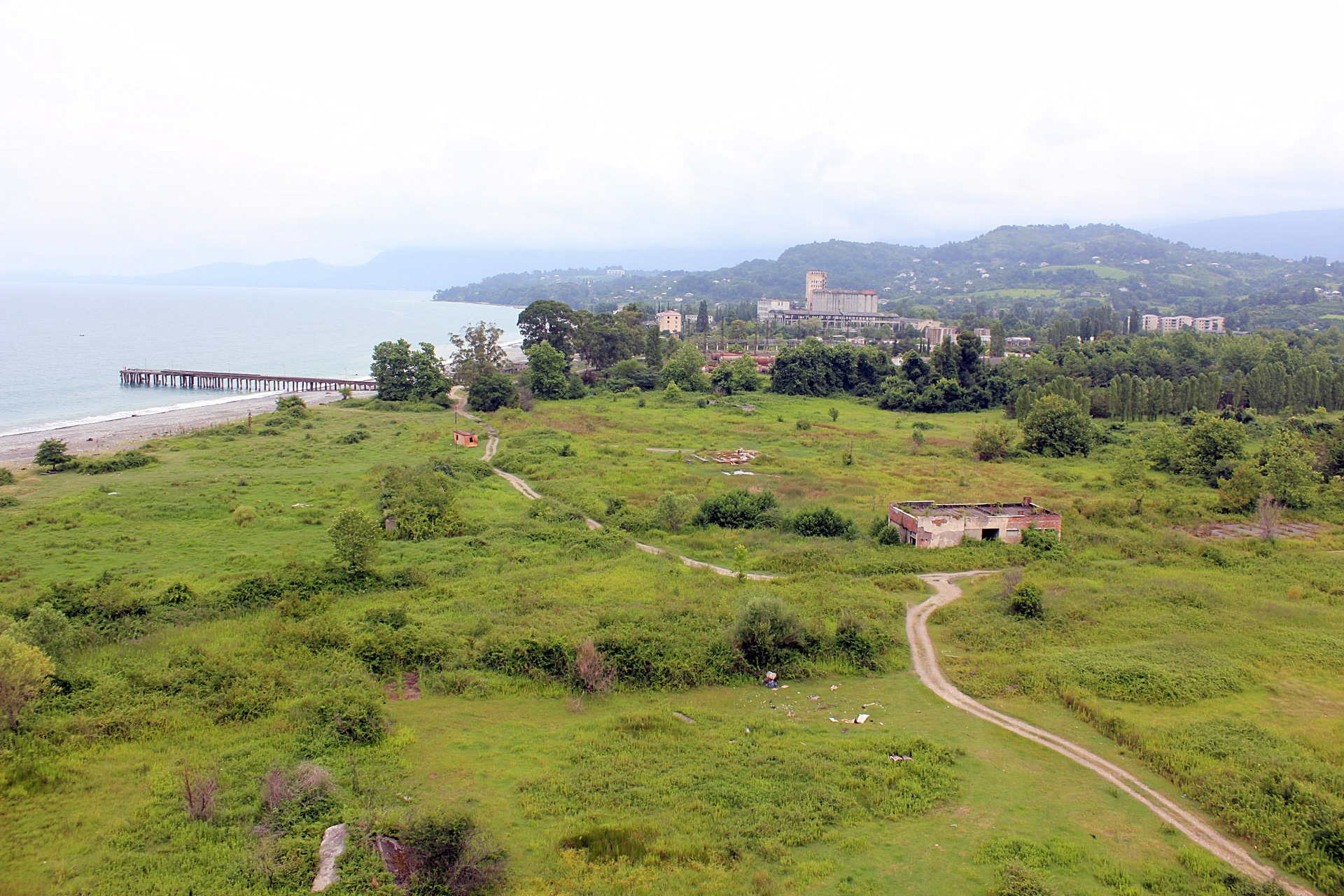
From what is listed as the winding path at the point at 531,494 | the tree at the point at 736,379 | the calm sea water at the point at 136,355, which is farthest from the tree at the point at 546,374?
the calm sea water at the point at 136,355

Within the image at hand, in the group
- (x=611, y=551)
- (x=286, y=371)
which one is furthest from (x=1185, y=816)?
(x=286, y=371)

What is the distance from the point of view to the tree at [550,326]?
9888 cm

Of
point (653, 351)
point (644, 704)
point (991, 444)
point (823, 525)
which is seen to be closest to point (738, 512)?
point (823, 525)

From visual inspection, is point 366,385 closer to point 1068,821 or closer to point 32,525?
point 32,525

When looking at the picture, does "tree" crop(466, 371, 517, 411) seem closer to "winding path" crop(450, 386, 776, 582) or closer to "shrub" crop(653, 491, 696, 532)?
"winding path" crop(450, 386, 776, 582)

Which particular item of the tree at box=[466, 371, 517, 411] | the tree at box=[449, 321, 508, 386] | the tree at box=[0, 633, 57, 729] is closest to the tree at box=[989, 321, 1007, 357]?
the tree at box=[449, 321, 508, 386]

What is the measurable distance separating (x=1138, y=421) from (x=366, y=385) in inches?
3288

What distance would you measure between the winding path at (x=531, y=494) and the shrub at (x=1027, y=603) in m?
8.73

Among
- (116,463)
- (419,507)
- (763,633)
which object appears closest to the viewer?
(763,633)

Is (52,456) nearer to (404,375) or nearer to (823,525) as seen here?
(404,375)

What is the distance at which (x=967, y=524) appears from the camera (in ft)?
112

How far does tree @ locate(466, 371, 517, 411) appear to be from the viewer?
74.8 m

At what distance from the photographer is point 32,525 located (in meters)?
34.1

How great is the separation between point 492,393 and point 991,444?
44.2 metres
